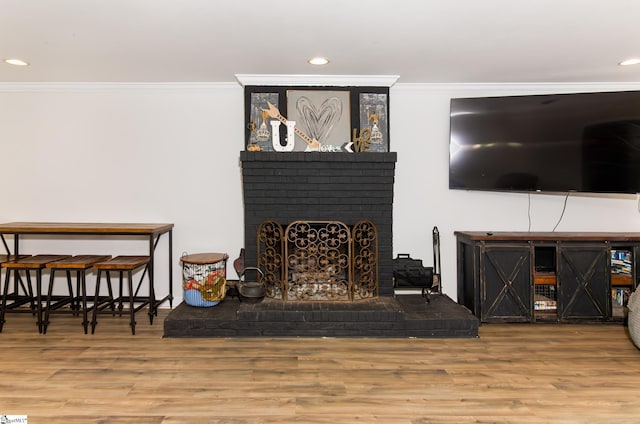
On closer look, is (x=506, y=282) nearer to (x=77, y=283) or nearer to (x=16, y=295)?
(x=77, y=283)

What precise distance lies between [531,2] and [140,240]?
142 inches

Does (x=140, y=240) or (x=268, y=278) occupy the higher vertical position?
(x=140, y=240)

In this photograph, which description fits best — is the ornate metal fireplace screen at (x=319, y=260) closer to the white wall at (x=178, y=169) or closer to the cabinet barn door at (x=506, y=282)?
the white wall at (x=178, y=169)

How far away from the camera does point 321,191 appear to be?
3.50 metres

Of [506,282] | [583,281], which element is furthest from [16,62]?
[583,281]

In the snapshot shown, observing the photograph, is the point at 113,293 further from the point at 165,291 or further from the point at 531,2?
the point at 531,2

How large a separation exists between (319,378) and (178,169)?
240 centimetres

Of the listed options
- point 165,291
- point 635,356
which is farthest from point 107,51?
point 635,356

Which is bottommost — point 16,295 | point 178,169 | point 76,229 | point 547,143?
point 16,295

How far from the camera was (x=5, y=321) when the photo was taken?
3.48 meters

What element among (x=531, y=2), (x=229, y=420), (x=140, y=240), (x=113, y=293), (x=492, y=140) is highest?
(x=531, y=2)

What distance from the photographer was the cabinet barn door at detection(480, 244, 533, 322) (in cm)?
341

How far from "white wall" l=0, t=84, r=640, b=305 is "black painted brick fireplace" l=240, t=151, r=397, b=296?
40cm

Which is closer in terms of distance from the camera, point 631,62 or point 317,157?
point 631,62
